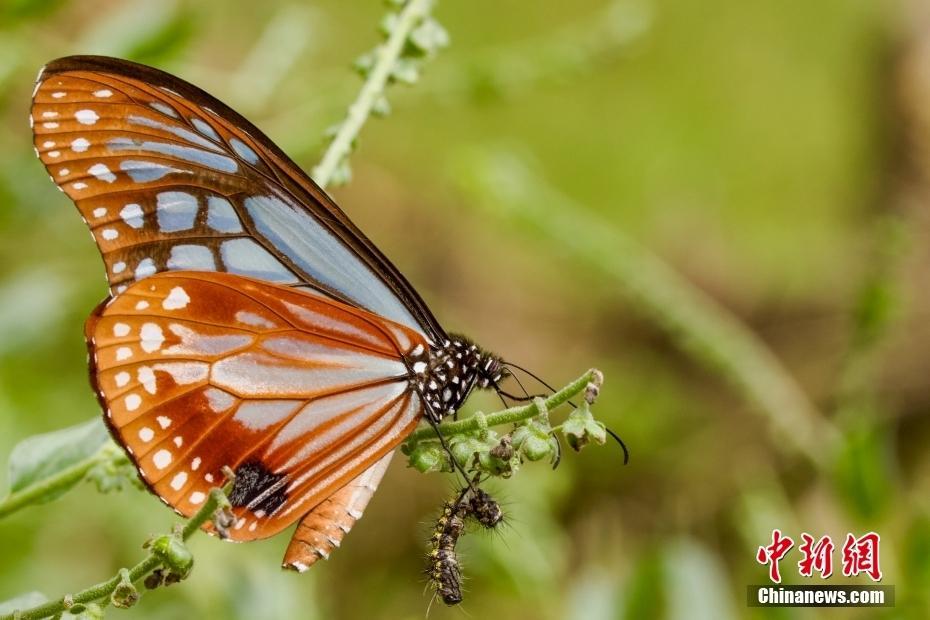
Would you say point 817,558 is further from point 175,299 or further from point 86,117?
point 86,117

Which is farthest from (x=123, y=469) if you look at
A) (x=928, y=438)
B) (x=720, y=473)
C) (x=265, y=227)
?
(x=928, y=438)

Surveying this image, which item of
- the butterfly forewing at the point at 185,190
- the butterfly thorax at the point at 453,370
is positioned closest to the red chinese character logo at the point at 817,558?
the butterfly thorax at the point at 453,370

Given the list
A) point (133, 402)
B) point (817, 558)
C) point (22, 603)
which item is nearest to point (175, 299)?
point (133, 402)

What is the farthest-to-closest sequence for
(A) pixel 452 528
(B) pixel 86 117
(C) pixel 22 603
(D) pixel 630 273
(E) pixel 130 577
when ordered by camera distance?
1. (D) pixel 630 273
2. (B) pixel 86 117
3. (A) pixel 452 528
4. (C) pixel 22 603
5. (E) pixel 130 577

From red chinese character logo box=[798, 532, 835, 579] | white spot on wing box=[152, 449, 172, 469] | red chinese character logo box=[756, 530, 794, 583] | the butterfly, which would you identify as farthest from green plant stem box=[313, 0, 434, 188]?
red chinese character logo box=[798, 532, 835, 579]

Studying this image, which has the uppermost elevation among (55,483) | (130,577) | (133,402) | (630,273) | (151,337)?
(630,273)

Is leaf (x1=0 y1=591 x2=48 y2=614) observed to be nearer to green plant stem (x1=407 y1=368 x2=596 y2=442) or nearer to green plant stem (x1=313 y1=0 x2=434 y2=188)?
green plant stem (x1=407 y1=368 x2=596 y2=442)

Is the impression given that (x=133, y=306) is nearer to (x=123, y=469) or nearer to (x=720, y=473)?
(x=123, y=469)

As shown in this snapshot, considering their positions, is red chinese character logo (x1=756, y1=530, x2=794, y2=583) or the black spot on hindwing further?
red chinese character logo (x1=756, y1=530, x2=794, y2=583)

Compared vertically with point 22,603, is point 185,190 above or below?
above
